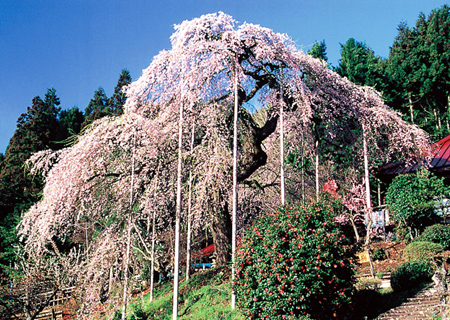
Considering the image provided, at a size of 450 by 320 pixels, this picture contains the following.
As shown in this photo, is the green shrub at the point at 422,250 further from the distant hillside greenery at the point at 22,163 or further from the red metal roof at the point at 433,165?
the distant hillside greenery at the point at 22,163

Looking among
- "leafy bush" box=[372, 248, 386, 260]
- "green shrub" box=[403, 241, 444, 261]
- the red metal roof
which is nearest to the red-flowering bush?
"green shrub" box=[403, 241, 444, 261]

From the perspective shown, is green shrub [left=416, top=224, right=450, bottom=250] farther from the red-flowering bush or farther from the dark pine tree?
the dark pine tree

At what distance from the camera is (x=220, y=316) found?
9.41 meters

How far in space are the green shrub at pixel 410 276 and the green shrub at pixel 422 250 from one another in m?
0.77

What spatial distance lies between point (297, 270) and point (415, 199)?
27.6 feet

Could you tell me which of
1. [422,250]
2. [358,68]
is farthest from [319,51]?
[422,250]

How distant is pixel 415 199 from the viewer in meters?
13.7

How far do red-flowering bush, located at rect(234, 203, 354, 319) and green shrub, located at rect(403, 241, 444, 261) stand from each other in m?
4.26

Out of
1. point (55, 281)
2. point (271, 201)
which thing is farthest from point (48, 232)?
point (271, 201)

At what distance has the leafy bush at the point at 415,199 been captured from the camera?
13.5 m

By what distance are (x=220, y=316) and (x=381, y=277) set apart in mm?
4249

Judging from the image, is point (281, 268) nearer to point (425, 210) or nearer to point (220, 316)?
point (220, 316)

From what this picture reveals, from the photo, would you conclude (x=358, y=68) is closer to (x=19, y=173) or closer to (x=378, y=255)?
(x=378, y=255)

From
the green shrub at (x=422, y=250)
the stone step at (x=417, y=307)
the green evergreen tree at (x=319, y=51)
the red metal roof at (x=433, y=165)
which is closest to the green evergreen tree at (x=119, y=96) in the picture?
the green evergreen tree at (x=319, y=51)
